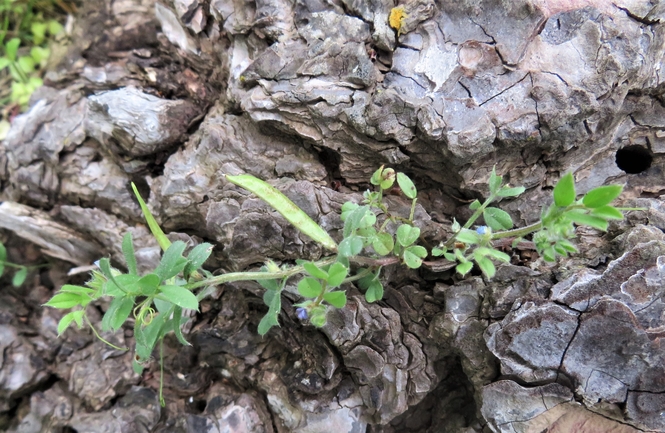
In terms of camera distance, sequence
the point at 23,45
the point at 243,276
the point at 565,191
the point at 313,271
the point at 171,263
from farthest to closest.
A: the point at 23,45
the point at 243,276
the point at 171,263
the point at 313,271
the point at 565,191

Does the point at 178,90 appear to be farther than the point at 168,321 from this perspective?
Yes

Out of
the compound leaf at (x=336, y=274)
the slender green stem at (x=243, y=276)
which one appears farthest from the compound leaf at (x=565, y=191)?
the slender green stem at (x=243, y=276)

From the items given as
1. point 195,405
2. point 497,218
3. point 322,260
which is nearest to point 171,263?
point 322,260

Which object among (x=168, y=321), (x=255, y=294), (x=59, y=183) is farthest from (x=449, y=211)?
(x=59, y=183)

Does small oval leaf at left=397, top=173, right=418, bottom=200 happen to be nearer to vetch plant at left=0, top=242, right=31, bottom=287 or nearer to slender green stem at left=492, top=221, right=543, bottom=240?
slender green stem at left=492, top=221, right=543, bottom=240

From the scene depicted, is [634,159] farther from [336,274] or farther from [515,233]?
[336,274]

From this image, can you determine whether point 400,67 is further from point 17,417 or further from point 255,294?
point 17,417
